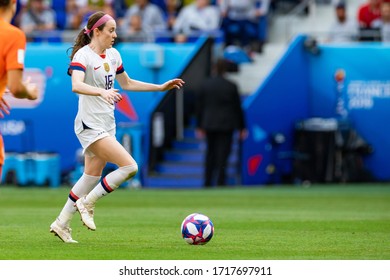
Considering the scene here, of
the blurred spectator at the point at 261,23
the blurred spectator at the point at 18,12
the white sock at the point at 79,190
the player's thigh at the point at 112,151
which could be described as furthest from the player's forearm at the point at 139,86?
the blurred spectator at the point at 18,12

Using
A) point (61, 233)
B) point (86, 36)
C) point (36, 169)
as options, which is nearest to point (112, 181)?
point (61, 233)

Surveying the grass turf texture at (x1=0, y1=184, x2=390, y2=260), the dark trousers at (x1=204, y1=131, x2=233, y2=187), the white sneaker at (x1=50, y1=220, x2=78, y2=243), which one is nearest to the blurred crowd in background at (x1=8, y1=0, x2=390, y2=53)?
the dark trousers at (x1=204, y1=131, x2=233, y2=187)

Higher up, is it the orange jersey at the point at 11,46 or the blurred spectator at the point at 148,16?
the orange jersey at the point at 11,46

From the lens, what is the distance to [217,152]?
25.0 metres

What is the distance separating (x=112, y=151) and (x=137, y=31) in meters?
14.9

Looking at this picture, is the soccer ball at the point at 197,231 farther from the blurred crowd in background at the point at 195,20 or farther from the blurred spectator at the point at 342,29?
the blurred spectator at the point at 342,29

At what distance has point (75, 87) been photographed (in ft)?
39.4

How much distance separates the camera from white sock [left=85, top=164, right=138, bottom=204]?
12.7 m

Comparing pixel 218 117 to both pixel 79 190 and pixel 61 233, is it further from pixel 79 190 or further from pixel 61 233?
pixel 61 233

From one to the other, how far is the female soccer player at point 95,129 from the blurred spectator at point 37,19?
1566 cm

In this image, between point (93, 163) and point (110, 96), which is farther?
point (93, 163)

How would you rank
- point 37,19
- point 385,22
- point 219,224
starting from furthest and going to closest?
point 37,19
point 385,22
point 219,224

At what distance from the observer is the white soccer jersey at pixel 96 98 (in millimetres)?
12664

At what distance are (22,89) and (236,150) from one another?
1627 centimetres
